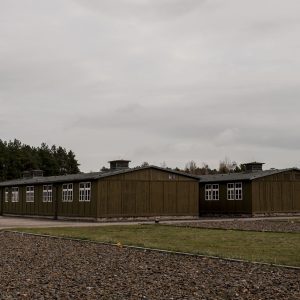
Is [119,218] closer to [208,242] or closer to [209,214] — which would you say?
[209,214]

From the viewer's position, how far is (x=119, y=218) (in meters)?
38.0

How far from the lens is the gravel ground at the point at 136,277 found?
30.2 ft

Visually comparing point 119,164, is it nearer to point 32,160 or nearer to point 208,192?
point 208,192

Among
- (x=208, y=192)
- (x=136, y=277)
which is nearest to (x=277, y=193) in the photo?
(x=208, y=192)

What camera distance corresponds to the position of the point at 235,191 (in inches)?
1725

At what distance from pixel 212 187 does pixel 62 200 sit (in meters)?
12.6

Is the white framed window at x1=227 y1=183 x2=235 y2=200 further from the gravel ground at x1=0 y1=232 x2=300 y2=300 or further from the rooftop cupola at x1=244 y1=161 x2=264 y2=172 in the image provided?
the gravel ground at x1=0 y1=232 x2=300 y2=300

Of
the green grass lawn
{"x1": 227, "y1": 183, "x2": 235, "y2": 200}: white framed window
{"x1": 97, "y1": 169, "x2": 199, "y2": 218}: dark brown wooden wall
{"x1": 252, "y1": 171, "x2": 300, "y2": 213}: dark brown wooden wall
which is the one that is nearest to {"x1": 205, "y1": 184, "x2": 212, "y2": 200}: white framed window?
{"x1": 227, "y1": 183, "x2": 235, "y2": 200}: white framed window

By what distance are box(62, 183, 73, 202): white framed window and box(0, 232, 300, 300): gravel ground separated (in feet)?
81.7

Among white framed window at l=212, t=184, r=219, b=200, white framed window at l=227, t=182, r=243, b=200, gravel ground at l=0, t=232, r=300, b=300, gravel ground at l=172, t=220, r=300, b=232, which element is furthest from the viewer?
white framed window at l=212, t=184, r=219, b=200

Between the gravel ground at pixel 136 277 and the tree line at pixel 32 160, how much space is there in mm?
76385

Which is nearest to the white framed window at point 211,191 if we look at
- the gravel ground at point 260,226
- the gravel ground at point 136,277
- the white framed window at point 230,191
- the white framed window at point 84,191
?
the white framed window at point 230,191

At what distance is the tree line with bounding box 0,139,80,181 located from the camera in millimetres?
90062

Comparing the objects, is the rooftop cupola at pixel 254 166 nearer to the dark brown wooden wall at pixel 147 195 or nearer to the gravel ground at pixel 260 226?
the dark brown wooden wall at pixel 147 195
